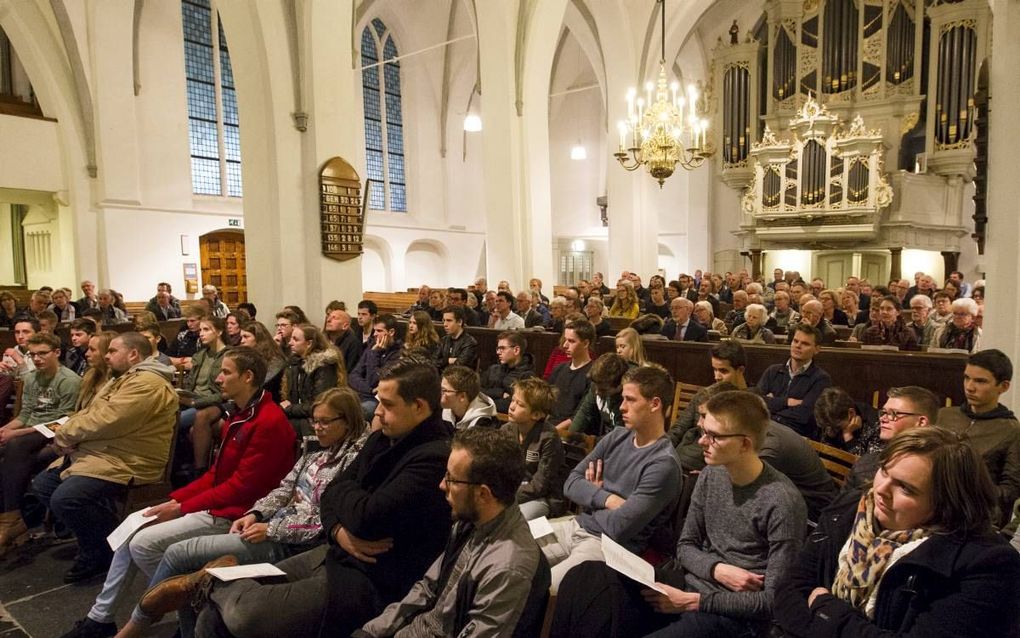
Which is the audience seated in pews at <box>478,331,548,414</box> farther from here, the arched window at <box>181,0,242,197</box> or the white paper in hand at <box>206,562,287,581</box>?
the arched window at <box>181,0,242,197</box>

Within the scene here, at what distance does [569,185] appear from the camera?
22188 mm

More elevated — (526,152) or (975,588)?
(526,152)

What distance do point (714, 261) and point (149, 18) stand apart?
1443 cm

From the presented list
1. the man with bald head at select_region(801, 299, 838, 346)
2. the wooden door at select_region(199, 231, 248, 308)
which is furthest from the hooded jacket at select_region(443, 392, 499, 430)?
the wooden door at select_region(199, 231, 248, 308)

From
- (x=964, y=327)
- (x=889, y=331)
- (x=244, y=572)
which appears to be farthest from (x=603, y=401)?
(x=964, y=327)

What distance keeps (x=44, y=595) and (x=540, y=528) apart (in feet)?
8.74

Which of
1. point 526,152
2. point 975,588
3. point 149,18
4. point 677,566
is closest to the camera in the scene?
point 975,588

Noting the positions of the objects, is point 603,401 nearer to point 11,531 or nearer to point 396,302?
point 11,531

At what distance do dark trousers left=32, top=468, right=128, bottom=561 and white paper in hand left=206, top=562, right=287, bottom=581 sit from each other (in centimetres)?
164

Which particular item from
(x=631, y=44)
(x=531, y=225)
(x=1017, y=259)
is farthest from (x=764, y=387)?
(x=631, y=44)

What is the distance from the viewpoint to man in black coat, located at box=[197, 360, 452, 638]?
2379 mm

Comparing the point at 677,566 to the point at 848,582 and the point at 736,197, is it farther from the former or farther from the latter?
the point at 736,197

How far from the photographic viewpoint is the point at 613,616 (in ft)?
7.23

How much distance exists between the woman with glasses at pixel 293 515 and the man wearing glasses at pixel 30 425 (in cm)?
183
